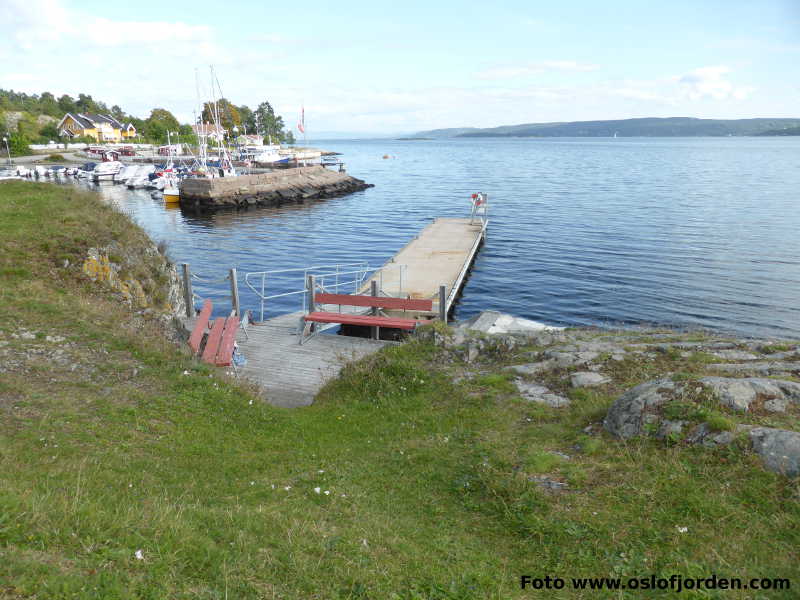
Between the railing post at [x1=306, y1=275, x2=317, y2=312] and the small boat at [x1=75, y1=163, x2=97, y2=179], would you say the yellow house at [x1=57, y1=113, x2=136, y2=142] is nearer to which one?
the small boat at [x1=75, y1=163, x2=97, y2=179]

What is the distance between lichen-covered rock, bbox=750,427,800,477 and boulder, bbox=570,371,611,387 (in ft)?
9.76

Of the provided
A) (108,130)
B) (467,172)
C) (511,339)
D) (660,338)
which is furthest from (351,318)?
(108,130)

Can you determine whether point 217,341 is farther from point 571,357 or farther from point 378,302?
point 571,357

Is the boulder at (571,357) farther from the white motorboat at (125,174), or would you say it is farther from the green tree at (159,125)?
the green tree at (159,125)

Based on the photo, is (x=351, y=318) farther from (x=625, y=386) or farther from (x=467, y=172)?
(x=467, y=172)

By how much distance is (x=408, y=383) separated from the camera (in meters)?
9.98

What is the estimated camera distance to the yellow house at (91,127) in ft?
403

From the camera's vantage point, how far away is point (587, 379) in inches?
364

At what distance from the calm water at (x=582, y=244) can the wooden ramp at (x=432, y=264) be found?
70.2 inches

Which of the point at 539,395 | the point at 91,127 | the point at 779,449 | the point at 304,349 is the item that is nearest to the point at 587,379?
the point at 539,395

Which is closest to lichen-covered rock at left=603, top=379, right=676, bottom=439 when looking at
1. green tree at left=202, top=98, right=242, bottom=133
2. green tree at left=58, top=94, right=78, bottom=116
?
green tree at left=202, top=98, right=242, bottom=133

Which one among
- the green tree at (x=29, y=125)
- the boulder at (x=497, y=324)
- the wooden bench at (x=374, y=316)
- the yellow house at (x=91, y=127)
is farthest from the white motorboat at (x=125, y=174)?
the boulder at (x=497, y=324)

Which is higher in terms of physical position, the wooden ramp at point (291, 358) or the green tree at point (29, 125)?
the green tree at point (29, 125)

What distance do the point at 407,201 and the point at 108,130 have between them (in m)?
104
